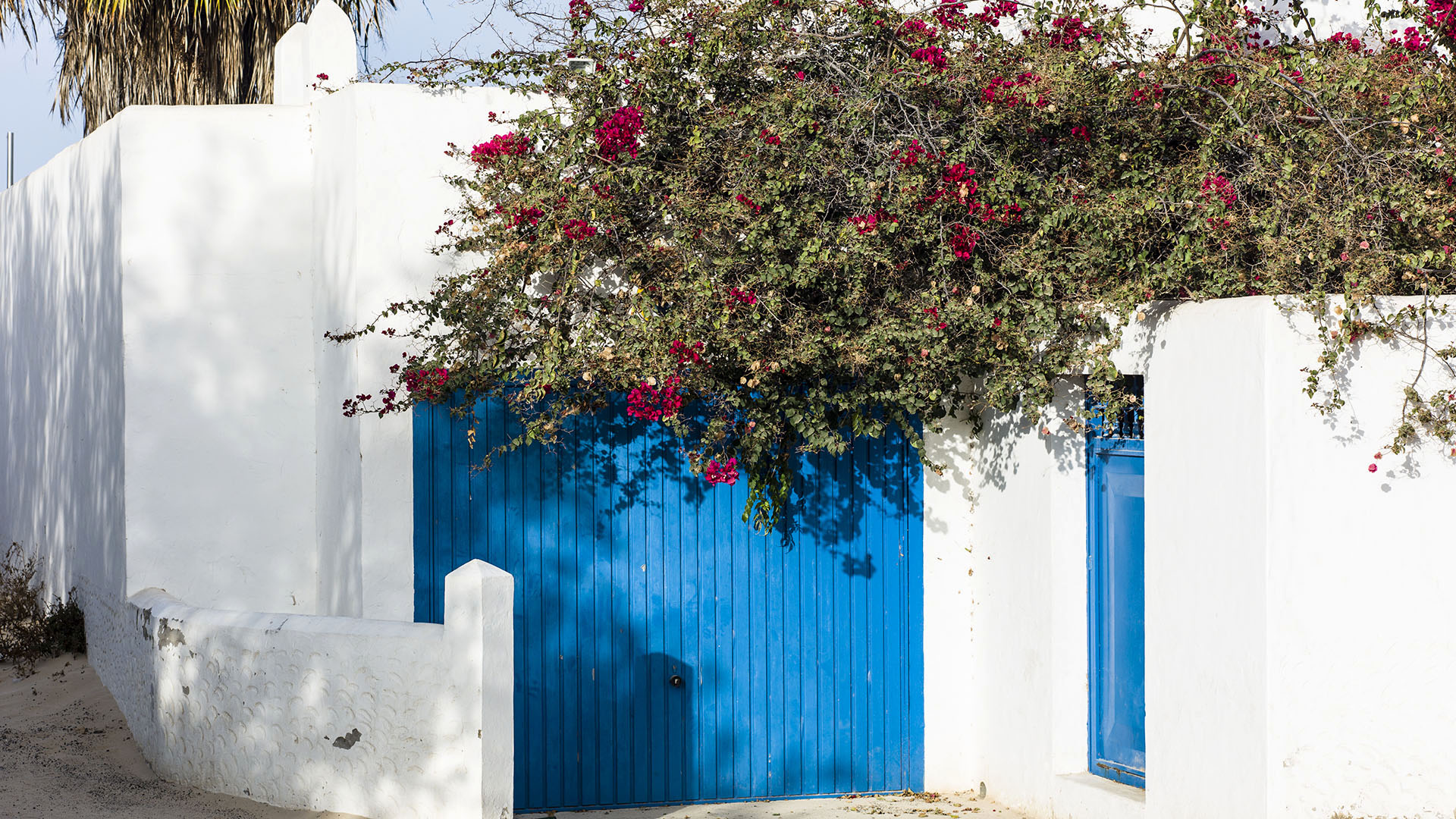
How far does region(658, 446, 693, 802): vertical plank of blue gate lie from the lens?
666 cm

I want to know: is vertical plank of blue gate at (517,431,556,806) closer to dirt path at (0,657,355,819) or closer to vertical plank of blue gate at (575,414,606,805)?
vertical plank of blue gate at (575,414,606,805)

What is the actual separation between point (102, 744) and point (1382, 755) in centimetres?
635

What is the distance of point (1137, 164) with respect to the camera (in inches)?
237

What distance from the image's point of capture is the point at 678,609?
669 centimetres

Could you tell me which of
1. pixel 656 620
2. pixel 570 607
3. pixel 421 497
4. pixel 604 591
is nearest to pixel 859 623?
pixel 656 620

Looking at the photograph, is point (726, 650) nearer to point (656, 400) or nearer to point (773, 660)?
point (773, 660)

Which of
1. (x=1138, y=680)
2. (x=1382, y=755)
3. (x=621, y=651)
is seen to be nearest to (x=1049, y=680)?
(x=1138, y=680)

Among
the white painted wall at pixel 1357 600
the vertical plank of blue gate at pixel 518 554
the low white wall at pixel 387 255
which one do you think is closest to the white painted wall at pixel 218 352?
the low white wall at pixel 387 255

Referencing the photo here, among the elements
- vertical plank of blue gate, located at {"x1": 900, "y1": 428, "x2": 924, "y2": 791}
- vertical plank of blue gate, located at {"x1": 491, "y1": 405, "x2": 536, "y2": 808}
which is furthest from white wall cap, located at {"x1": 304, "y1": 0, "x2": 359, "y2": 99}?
vertical plank of blue gate, located at {"x1": 900, "y1": 428, "x2": 924, "y2": 791}

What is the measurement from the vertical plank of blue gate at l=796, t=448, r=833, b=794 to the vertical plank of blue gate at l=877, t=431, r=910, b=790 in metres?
0.37

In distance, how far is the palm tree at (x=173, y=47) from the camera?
13.4 m

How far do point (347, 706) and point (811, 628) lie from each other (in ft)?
8.25

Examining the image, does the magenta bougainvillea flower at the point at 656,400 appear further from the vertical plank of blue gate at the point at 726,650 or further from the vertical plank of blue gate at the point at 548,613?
the vertical plank of blue gate at the point at 726,650

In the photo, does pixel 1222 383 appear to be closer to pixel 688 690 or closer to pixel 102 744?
pixel 688 690
